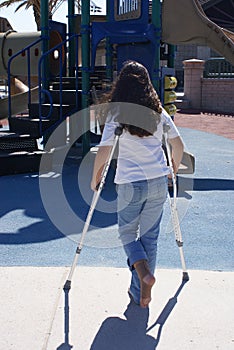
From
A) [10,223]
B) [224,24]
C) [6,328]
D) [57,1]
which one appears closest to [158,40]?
[10,223]

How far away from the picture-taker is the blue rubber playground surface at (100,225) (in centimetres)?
455

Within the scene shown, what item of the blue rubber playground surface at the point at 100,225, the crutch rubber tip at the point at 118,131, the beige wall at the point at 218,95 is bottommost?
the blue rubber playground surface at the point at 100,225

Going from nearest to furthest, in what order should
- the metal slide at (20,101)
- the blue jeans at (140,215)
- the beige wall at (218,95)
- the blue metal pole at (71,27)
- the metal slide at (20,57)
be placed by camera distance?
the blue jeans at (140,215) < the blue metal pole at (71,27) < the metal slide at (20,57) < the metal slide at (20,101) < the beige wall at (218,95)

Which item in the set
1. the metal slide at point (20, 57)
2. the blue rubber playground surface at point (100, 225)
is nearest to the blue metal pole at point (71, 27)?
the metal slide at point (20, 57)

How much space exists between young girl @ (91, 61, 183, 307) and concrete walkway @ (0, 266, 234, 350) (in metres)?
0.20

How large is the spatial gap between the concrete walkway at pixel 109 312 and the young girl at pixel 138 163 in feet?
0.65

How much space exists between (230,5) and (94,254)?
2286 centimetres

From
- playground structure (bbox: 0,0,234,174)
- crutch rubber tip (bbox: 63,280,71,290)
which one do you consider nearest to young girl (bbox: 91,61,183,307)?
crutch rubber tip (bbox: 63,280,71,290)

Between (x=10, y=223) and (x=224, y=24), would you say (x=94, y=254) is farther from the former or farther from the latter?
(x=224, y=24)

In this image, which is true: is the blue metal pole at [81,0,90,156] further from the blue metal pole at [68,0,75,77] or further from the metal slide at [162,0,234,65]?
the blue metal pole at [68,0,75,77]

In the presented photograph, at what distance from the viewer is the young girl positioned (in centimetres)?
323

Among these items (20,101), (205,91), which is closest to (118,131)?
(20,101)

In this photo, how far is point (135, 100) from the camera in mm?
3217

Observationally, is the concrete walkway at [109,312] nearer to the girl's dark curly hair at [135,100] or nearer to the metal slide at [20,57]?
the girl's dark curly hair at [135,100]
